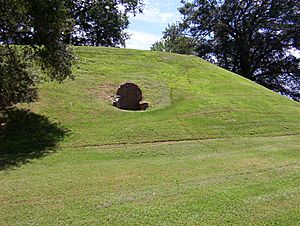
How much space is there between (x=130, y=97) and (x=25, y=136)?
730cm

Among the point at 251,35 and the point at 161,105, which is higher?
the point at 251,35

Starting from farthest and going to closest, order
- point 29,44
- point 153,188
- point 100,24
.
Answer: point 100,24 → point 29,44 → point 153,188

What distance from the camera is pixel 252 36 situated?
40.8 m

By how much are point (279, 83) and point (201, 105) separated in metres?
27.2

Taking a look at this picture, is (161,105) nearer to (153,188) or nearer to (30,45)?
(30,45)

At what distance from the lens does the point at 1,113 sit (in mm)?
13195

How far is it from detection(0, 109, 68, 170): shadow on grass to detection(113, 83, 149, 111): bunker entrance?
503 centimetres

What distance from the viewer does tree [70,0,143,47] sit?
103 feet

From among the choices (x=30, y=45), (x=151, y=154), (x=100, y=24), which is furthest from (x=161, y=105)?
(x=100, y=24)

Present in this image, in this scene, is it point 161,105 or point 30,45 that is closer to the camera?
point 30,45

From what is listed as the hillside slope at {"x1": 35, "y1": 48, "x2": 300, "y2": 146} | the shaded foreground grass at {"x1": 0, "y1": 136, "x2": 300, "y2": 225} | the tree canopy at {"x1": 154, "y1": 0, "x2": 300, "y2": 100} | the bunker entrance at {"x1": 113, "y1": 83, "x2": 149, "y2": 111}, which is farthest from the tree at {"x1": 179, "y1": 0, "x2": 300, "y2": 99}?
the shaded foreground grass at {"x1": 0, "y1": 136, "x2": 300, "y2": 225}

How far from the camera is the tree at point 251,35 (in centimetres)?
3794

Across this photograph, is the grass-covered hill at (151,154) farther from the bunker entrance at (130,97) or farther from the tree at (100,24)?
the tree at (100,24)

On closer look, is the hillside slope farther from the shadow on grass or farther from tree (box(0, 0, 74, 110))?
tree (box(0, 0, 74, 110))
